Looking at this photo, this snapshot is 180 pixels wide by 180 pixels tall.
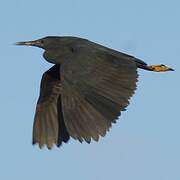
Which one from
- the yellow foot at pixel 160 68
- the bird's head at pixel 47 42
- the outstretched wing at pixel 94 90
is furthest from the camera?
the yellow foot at pixel 160 68

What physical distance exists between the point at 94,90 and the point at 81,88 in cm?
20

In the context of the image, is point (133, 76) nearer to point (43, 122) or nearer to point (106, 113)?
point (106, 113)

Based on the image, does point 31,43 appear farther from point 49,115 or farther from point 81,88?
point 81,88

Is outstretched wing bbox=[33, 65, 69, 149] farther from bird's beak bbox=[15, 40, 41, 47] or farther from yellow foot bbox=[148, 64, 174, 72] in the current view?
yellow foot bbox=[148, 64, 174, 72]

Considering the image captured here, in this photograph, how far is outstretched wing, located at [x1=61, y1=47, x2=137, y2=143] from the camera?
44.4 ft

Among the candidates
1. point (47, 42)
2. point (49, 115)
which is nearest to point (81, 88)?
point (47, 42)

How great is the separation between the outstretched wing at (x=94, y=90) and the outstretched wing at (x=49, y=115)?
1.99 metres

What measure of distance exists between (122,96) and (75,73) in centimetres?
88

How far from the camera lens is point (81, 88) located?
46.3 ft

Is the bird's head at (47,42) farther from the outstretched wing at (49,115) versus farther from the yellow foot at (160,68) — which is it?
the yellow foot at (160,68)

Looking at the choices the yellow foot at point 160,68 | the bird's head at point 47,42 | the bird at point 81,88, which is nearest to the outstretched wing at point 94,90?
the bird at point 81,88

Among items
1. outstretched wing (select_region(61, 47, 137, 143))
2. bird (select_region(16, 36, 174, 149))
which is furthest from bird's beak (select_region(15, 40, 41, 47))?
outstretched wing (select_region(61, 47, 137, 143))

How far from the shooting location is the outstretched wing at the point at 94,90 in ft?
44.4

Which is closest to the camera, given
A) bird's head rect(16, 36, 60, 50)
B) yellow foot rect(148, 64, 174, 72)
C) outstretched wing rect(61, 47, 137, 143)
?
outstretched wing rect(61, 47, 137, 143)
